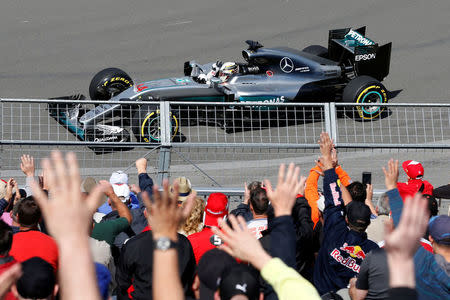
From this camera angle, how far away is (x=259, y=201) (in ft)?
15.9

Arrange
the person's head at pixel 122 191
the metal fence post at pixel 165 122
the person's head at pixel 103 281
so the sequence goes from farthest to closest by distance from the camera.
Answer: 1. the metal fence post at pixel 165 122
2. the person's head at pixel 122 191
3. the person's head at pixel 103 281

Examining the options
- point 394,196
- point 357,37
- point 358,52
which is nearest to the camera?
point 394,196

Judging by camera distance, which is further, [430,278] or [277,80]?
[277,80]

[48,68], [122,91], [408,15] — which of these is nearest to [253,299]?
[122,91]

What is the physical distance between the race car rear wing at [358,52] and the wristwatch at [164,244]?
10262 millimetres

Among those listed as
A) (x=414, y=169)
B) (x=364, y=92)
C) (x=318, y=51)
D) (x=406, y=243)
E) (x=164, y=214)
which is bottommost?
(x=406, y=243)

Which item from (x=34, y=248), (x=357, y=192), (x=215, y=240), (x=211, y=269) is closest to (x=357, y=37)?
(x=357, y=192)

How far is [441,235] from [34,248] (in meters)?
2.38

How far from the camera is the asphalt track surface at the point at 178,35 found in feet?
50.8

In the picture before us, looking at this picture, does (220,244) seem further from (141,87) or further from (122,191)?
(141,87)

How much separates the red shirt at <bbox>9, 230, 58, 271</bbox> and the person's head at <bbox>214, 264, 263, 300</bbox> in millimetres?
1532

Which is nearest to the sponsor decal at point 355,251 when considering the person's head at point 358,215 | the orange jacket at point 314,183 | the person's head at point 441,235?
the person's head at point 358,215

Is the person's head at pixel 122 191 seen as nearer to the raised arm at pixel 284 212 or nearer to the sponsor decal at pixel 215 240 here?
the sponsor decal at pixel 215 240

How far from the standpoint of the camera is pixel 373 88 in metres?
11.7
